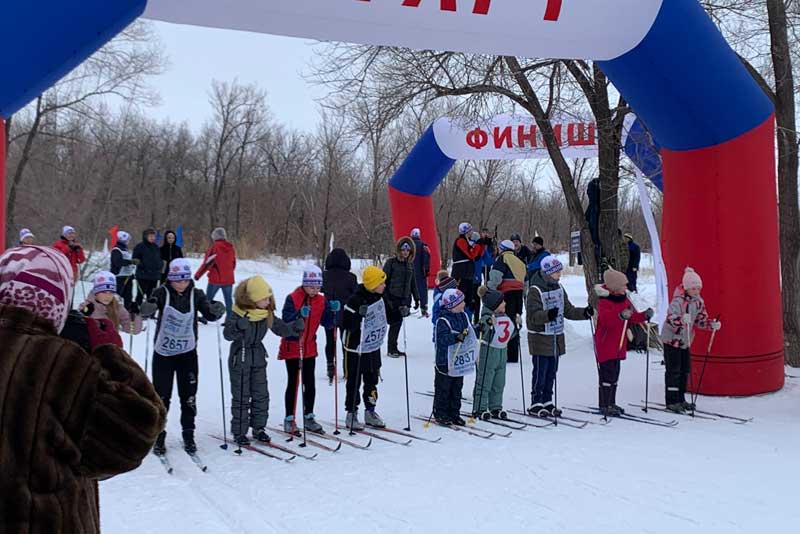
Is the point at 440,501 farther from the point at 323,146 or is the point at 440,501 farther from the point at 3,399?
the point at 323,146

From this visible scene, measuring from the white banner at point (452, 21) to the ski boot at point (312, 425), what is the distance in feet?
11.4

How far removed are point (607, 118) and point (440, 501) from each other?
783 centimetres

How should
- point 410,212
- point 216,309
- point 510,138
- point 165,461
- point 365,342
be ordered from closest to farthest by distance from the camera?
point 165,461 < point 216,309 < point 365,342 < point 510,138 < point 410,212

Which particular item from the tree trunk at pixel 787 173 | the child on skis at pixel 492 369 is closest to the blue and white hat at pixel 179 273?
the child on skis at pixel 492 369

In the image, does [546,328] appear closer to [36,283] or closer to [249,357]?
[249,357]

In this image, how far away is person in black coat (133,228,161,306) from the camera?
13.0 m

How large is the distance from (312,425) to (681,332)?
387 centimetres

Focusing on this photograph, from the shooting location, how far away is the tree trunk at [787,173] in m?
9.55

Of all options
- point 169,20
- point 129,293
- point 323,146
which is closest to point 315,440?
point 169,20

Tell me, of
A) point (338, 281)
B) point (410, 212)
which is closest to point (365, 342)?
point (338, 281)

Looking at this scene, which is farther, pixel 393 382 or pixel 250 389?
pixel 393 382

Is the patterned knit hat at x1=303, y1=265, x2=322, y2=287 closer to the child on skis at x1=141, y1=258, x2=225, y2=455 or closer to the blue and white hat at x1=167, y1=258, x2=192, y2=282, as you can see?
the child on skis at x1=141, y1=258, x2=225, y2=455

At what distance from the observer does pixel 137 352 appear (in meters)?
11.0

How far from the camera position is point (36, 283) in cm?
A: 197
